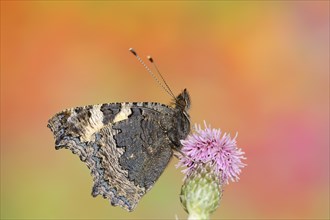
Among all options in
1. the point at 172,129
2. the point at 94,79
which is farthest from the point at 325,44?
the point at 172,129

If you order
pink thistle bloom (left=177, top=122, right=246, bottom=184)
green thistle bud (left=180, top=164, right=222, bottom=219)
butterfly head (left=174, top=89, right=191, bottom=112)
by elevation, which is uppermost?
butterfly head (left=174, top=89, right=191, bottom=112)

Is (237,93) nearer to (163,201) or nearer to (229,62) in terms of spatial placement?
(229,62)

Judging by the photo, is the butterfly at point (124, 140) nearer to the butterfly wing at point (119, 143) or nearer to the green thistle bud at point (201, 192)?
the butterfly wing at point (119, 143)

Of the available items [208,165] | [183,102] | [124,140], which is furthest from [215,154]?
[124,140]

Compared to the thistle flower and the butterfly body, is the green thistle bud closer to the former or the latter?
the thistle flower

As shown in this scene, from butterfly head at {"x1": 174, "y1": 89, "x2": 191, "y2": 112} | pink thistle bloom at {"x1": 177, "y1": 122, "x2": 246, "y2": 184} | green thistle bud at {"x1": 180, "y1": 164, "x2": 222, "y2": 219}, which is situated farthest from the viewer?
butterfly head at {"x1": 174, "y1": 89, "x2": 191, "y2": 112}

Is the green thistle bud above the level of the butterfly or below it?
below

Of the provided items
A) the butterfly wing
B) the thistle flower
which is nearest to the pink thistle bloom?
the thistle flower
